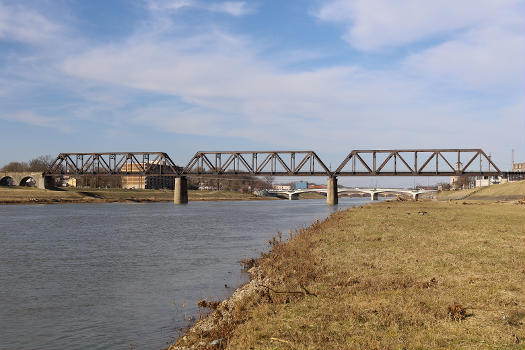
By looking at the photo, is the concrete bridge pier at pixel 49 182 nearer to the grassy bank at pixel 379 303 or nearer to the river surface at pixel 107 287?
the river surface at pixel 107 287

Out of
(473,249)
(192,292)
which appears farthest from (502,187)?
(192,292)

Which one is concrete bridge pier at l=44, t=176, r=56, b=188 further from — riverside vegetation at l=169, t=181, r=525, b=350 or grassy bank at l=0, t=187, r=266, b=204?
riverside vegetation at l=169, t=181, r=525, b=350

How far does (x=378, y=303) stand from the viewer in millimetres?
11469

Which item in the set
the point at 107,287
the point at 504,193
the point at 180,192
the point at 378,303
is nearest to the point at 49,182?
the point at 180,192

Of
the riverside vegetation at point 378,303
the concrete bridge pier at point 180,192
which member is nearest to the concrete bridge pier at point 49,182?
the concrete bridge pier at point 180,192

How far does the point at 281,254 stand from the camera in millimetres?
21469

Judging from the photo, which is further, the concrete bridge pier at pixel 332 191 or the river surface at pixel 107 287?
the concrete bridge pier at pixel 332 191

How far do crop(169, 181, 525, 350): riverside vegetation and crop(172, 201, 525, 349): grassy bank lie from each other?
0.08 ft

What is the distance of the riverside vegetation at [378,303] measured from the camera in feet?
30.5

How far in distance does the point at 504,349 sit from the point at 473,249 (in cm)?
1231

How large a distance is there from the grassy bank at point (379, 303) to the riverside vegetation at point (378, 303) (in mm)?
26

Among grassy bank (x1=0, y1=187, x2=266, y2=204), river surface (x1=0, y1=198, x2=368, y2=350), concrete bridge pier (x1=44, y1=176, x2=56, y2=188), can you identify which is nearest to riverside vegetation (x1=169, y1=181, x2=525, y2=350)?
river surface (x1=0, y1=198, x2=368, y2=350)

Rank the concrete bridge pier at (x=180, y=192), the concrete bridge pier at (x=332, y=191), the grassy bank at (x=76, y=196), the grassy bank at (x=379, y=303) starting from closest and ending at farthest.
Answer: the grassy bank at (x=379, y=303) → the grassy bank at (x=76, y=196) → the concrete bridge pier at (x=332, y=191) → the concrete bridge pier at (x=180, y=192)

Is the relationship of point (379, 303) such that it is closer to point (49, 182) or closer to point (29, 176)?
point (49, 182)
